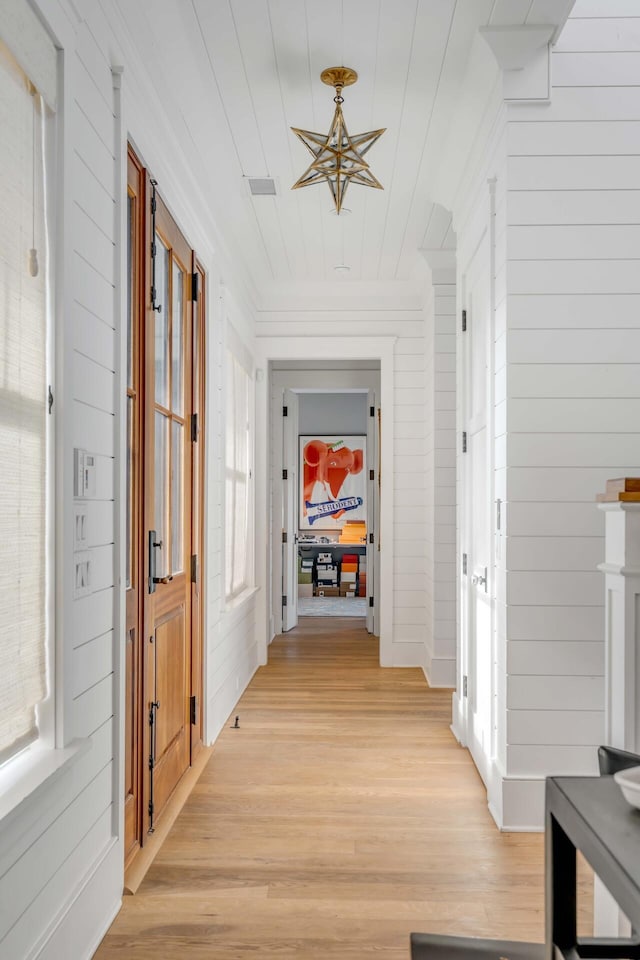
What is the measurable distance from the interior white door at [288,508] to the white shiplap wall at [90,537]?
4.51m

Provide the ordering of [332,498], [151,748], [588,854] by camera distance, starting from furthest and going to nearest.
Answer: [332,498] < [151,748] < [588,854]

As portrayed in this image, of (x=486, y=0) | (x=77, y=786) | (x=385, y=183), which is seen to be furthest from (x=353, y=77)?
(x=77, y=786)

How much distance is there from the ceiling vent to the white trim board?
179 centimetres

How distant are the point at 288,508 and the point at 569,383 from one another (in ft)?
14.8

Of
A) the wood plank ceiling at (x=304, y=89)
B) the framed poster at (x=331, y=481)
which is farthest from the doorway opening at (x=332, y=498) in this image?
the wood plank ceiling at (x=304, y=89)

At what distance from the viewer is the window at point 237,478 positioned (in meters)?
4.54

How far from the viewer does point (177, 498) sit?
3.23 meters

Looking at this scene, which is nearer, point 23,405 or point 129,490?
point 23,405

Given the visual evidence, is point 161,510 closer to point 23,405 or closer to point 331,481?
point 23,405

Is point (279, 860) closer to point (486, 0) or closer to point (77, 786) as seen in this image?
point (77, 786)

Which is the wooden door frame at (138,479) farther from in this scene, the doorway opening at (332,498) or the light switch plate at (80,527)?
the doorway opening at (332,498)

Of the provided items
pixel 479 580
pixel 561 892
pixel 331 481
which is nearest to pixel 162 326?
pixel 479 580

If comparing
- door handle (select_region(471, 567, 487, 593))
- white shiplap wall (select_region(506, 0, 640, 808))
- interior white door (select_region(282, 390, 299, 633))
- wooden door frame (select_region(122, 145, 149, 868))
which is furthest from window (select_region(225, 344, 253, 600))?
white shiplap wall (select_region(506, 0, 640, 808))

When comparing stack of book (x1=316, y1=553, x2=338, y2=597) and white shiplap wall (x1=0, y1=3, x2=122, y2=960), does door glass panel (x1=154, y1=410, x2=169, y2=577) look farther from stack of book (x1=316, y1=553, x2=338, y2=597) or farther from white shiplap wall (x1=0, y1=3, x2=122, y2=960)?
stack of book (x1=316, y1=553, x2=338, y2=597)
